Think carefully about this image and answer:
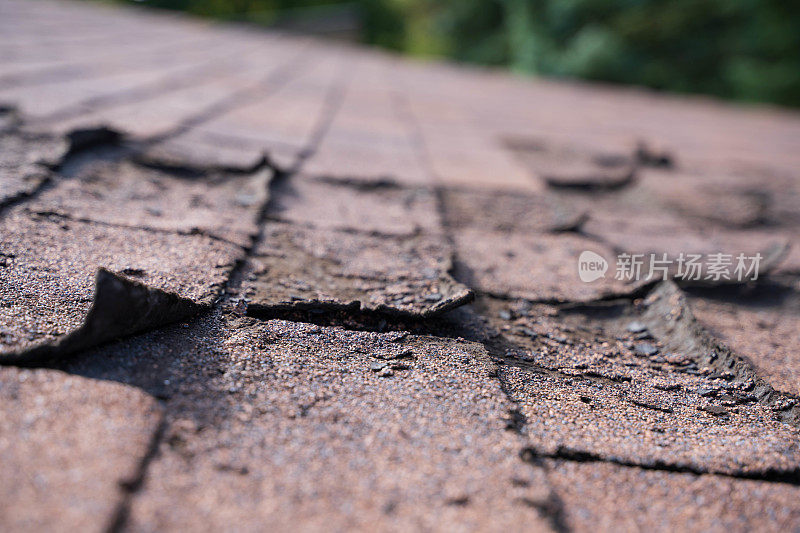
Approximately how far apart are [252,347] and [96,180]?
0.92m

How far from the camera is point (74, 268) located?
111 cm

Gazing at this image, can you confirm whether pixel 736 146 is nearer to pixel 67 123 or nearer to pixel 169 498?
pixel 67 123

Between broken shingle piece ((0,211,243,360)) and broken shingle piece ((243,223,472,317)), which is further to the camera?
broken shingle piece ((243,223,472,317))

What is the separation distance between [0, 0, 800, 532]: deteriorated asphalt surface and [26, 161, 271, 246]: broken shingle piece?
10 mm

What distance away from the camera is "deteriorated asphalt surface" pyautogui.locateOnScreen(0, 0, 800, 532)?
2.30 ft

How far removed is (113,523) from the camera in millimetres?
596

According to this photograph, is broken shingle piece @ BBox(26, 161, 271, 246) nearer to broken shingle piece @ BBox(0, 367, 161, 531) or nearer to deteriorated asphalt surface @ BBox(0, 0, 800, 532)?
deteriorated asphalt surface @ BBox(0, 0, 800, 532)

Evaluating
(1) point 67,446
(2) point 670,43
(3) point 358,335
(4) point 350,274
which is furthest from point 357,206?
(2) point 670,43

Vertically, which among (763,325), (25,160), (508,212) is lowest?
(763,325)

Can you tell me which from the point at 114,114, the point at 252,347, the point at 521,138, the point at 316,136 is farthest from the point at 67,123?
the point at 521,138

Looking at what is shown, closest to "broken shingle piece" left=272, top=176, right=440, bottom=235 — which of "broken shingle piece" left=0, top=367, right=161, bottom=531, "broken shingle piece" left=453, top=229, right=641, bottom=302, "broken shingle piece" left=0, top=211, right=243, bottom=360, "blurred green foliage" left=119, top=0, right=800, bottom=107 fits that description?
"broken shingle piece" left=453, top=229, right=641, bottom=302

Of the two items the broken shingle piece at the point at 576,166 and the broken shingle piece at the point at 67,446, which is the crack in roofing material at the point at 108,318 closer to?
the broken shingle piece at the point at 67,446

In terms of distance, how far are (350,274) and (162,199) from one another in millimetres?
611

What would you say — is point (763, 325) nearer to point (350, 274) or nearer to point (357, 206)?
point (350, 274)
